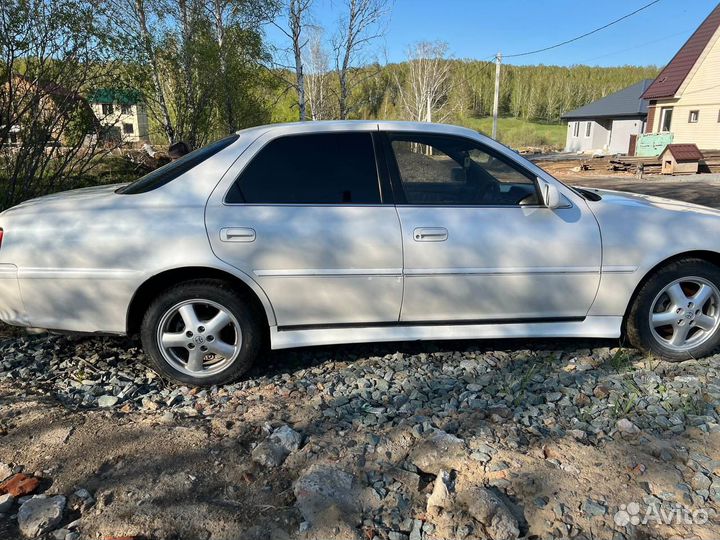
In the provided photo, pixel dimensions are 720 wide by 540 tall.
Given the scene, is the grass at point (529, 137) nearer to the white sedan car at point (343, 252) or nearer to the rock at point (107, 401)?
the white sedan car at point (343, 252)

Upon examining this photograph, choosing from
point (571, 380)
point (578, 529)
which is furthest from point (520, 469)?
point (571, 380)

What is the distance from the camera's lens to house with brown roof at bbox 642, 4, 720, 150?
1011 inches

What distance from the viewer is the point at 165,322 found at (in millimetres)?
3383

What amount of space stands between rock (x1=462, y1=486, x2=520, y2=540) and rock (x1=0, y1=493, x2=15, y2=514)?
199 centimetres

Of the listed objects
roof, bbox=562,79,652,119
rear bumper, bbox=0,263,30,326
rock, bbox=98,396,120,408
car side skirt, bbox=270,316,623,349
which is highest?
roof, bbox=562,79,652,119

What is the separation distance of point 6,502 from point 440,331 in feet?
8.24

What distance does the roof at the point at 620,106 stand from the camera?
3866cm

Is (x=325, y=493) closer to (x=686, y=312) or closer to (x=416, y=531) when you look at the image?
(x=416, y=531)

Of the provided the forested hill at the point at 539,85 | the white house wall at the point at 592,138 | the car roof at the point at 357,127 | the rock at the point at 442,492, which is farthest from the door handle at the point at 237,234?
the forested hill at the point at 539,85

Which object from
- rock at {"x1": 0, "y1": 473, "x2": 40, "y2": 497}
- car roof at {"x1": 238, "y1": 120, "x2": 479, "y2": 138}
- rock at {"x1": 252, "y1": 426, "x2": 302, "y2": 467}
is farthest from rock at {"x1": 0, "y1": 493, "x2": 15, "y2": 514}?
car roof at {"x1": 238, "y1": 120, "x2": 479, "y2": 138}

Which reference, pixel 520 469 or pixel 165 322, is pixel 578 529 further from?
pixel 165 322

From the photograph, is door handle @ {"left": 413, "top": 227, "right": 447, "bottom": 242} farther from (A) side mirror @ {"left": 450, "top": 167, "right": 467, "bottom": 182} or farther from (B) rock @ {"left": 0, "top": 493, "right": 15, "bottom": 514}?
(B) rock @ {"left": 0, "top": 493, "right": 15, "bottom": 514}

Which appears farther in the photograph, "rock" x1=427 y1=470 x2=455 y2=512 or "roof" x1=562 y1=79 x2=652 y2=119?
"roof" x1=562 y1=79 x2=652 y2=119

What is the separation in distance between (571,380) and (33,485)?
3.12m
